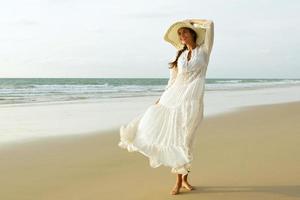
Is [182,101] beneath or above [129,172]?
above

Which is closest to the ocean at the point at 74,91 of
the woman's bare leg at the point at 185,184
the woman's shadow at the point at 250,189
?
the woman's bare leg at the point at 185,184

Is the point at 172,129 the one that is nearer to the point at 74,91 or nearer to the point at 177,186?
the point at 177,186

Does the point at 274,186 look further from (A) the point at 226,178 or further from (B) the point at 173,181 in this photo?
(B) the point at 173,181

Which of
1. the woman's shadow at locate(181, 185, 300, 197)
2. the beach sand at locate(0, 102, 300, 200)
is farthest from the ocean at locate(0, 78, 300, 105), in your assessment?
the woman's shadow at locate(181, 185, 300, 197)

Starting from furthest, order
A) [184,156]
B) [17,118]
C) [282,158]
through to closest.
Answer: [17,118] → [282,158] → [184,156]

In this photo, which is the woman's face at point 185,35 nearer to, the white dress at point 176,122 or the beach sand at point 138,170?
the white dress at point 176,122

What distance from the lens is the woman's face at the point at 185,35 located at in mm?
5152

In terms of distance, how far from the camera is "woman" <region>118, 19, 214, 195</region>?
4.93 m

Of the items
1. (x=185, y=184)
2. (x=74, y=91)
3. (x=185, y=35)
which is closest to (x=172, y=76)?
(x=185, y=35)

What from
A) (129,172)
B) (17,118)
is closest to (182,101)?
(129,172)

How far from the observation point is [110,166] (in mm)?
6309

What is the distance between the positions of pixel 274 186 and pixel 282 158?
4.68ft

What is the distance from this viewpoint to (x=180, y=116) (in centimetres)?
507

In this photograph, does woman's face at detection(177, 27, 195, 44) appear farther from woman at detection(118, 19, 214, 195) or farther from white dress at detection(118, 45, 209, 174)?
white dress at detection(118, 45, 209, 174)
